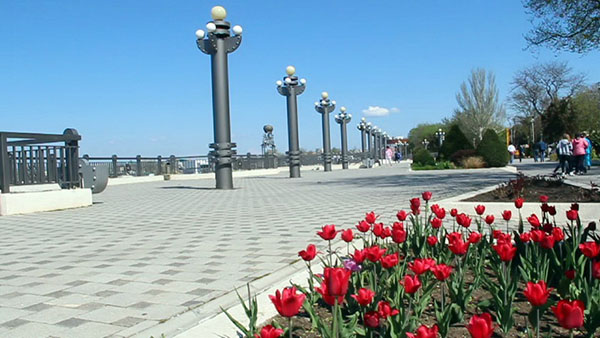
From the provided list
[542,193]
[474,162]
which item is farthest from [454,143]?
[542,193]

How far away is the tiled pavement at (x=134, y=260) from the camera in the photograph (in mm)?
3766

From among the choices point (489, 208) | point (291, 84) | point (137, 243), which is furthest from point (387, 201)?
point (291, 84)

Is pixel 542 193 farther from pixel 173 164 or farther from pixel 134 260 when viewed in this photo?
pixel 173 164

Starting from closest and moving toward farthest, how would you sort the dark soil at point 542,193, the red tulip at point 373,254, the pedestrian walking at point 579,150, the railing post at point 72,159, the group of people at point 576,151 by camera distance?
the red tulip at point 373,254, the dark soil at point 542,193, the railing post at point 72,159, the pedestrian walking at point 579,150, the group of people at point 576,151

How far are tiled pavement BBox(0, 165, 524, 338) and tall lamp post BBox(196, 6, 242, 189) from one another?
6.97 m

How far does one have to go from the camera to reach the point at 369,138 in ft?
198

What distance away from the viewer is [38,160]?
12.2 meters

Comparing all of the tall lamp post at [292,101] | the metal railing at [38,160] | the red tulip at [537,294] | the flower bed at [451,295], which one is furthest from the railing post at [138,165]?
the red tulip at [537,294]

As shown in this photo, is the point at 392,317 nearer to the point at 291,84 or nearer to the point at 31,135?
the point at 31,135

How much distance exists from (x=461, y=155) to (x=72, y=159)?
24.1 m

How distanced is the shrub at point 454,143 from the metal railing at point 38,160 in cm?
2646

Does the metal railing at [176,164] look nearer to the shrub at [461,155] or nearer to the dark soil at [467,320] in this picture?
the shrub at [461,155]

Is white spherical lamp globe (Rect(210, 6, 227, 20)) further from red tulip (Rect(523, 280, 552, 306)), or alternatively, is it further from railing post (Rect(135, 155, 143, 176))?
red tulip (Rect(523, 280, 552, 306))

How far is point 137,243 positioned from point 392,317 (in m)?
5.50
